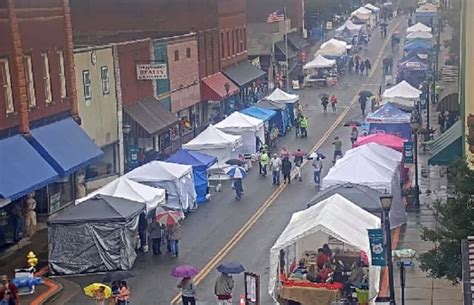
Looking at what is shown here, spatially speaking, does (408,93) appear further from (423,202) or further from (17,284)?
(17,284)

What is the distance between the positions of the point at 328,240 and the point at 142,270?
5.34 meters

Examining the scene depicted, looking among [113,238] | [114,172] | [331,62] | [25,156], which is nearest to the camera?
[113,238]

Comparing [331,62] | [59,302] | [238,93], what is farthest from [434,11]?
[59,302]

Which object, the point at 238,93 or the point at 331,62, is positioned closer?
the point at 238,93

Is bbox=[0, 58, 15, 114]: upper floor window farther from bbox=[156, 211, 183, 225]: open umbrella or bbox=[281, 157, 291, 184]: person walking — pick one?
bbox=[281, 157, 291, 184]: person walking

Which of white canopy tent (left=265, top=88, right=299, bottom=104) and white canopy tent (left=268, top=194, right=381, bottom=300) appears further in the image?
white canopy tent (left=265, top=88, right=299, bottom=104)

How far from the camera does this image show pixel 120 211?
27281 mm

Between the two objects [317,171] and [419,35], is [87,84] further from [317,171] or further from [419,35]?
[419,35]

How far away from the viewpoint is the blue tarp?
159 ft

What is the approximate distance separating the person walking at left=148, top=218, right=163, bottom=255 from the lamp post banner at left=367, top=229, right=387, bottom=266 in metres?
9.16

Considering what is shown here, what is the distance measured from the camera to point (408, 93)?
2149 inches

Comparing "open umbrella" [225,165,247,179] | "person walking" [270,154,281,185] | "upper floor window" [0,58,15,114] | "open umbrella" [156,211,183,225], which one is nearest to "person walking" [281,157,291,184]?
"person walking" [270,154,281,185]

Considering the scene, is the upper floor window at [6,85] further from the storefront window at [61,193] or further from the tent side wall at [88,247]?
the tent side wall at [88,247]

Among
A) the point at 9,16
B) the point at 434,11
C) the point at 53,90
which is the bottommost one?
the point at 434,11
